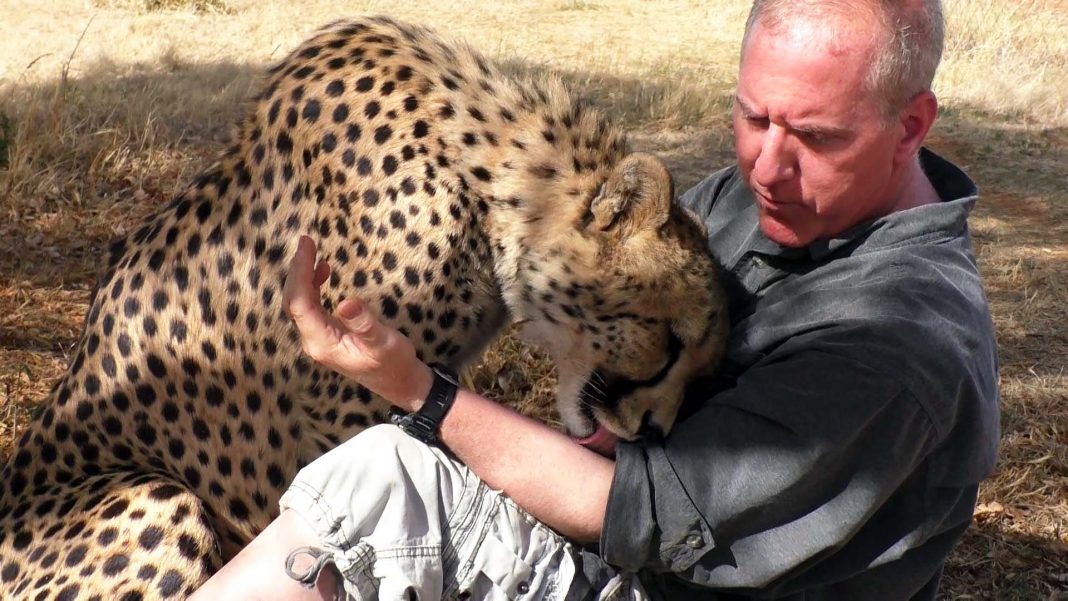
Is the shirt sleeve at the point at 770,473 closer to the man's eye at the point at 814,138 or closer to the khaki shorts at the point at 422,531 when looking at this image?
the khaki shorts at the point at 422,531

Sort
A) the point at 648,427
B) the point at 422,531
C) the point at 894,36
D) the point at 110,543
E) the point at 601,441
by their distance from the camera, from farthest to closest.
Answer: the point at 601,441, the point at 648,427, the point at 110,543, the point at 894,36, the point at 422,531

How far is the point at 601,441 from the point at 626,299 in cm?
31

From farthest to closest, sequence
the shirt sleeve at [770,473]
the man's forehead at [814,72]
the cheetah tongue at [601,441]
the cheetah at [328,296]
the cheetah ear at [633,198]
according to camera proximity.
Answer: the cheetah tongue at [601,441] < the cheetah ear at [633,198] < the cheetah at [328,296] < the man's forehead at [814,72] < the shirt sleeve at [770,473]

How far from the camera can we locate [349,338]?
166 centimetres

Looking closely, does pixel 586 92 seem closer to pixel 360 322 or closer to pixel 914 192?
pixel 914 192

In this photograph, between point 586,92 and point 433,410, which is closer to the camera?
point 433,410

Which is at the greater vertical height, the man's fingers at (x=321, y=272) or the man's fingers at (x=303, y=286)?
the man's fingers at (x=303, y=286)

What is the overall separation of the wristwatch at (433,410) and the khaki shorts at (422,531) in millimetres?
29

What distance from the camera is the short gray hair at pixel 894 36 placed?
71.9 inches

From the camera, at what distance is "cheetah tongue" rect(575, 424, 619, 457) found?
91.3 inches

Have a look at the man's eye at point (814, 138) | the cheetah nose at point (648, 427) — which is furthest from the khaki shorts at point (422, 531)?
the man's eye at point (814, 138)

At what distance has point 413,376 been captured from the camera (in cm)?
170

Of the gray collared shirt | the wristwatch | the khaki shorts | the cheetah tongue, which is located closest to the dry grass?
the cheetah tongue

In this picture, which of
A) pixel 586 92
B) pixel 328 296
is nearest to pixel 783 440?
pixel 328 296
